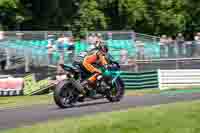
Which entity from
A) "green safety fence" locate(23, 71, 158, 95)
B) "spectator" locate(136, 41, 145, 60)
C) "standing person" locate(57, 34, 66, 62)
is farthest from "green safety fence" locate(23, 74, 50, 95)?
"spectator" locate(136, 41, 145, 60)

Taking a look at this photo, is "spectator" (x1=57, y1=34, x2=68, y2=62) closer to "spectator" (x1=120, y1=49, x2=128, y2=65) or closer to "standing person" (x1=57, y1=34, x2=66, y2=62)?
"standing person" (x1=57, y1=34, x2=66, y2=62)

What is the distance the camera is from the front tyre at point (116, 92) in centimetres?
1636

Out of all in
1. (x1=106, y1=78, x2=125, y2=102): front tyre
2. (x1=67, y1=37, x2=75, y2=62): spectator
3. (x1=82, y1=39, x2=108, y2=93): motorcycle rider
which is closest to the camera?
(x1=82, y1=39, x2=108, y2=93): motorcycle rider

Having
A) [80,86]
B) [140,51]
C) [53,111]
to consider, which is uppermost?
[140,51]

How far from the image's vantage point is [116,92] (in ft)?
54.2

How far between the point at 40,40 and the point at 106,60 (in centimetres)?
729

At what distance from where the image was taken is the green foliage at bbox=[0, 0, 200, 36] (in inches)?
1482

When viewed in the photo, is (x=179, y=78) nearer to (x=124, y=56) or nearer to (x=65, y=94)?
(x=124, y=56)

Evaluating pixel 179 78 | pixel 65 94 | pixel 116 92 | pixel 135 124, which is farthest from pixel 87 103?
pixel 179 78

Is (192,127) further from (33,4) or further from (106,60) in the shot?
(33,4)

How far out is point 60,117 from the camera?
41.8ft

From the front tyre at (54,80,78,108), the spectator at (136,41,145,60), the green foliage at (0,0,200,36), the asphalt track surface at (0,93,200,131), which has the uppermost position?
the green foliage at (0,0,200,36)

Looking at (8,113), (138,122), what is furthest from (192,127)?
(8,113)

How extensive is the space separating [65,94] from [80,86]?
45 centimetres
